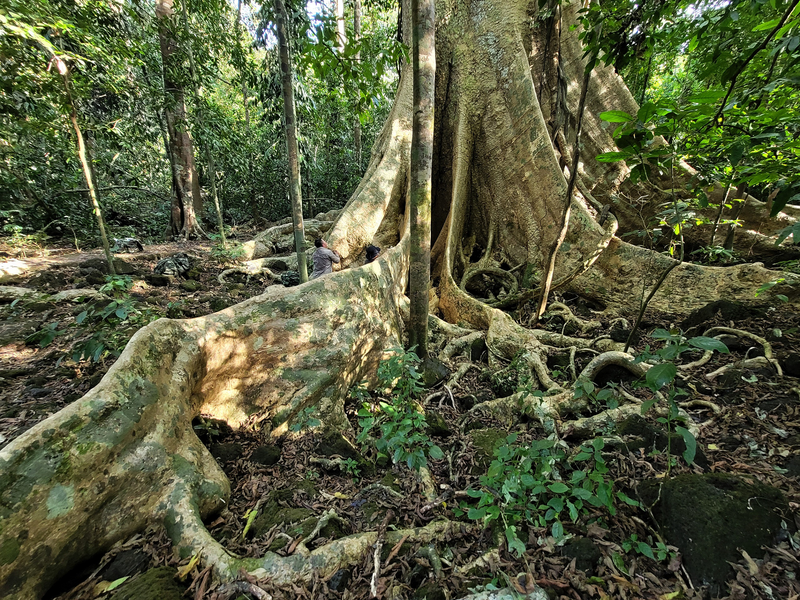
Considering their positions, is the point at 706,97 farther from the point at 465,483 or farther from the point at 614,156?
the point at 465,483

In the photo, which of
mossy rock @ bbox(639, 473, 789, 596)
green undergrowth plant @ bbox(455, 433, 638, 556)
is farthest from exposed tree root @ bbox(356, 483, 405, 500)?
mossy rock @ bbox(639, 473, 789, 596)

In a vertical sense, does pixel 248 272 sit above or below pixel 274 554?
above

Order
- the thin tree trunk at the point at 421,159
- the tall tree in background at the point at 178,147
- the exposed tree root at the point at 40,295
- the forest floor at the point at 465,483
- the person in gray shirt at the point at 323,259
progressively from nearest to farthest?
the forest floor at the point at 465,483 < the thin tree trunk at the point at 421,159 < the exposed tree root at the point at 40,295 < the person in gray shirt at the point at 323,259 < the tall tree in background at the point at 178,147

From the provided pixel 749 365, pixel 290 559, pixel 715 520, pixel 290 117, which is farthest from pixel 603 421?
pixel 290 117

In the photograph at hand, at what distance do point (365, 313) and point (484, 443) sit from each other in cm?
166

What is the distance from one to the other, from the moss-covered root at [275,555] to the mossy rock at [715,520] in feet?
3.65

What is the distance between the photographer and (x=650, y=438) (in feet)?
7.72

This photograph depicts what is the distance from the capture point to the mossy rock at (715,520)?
5.01 feet

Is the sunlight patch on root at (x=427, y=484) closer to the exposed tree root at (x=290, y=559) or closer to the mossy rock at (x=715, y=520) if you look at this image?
the exposed tree root at (x=290, y=559)

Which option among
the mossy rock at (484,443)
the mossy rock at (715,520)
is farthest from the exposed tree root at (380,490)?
the mossy rock at (715,520)

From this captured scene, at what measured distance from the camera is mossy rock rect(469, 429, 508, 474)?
2.57m

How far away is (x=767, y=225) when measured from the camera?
4809 mm

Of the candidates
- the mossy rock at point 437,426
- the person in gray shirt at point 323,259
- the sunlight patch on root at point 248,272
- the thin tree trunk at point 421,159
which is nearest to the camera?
the mossy rock at point 437,426

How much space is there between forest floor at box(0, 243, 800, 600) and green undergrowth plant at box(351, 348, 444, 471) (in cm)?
19
